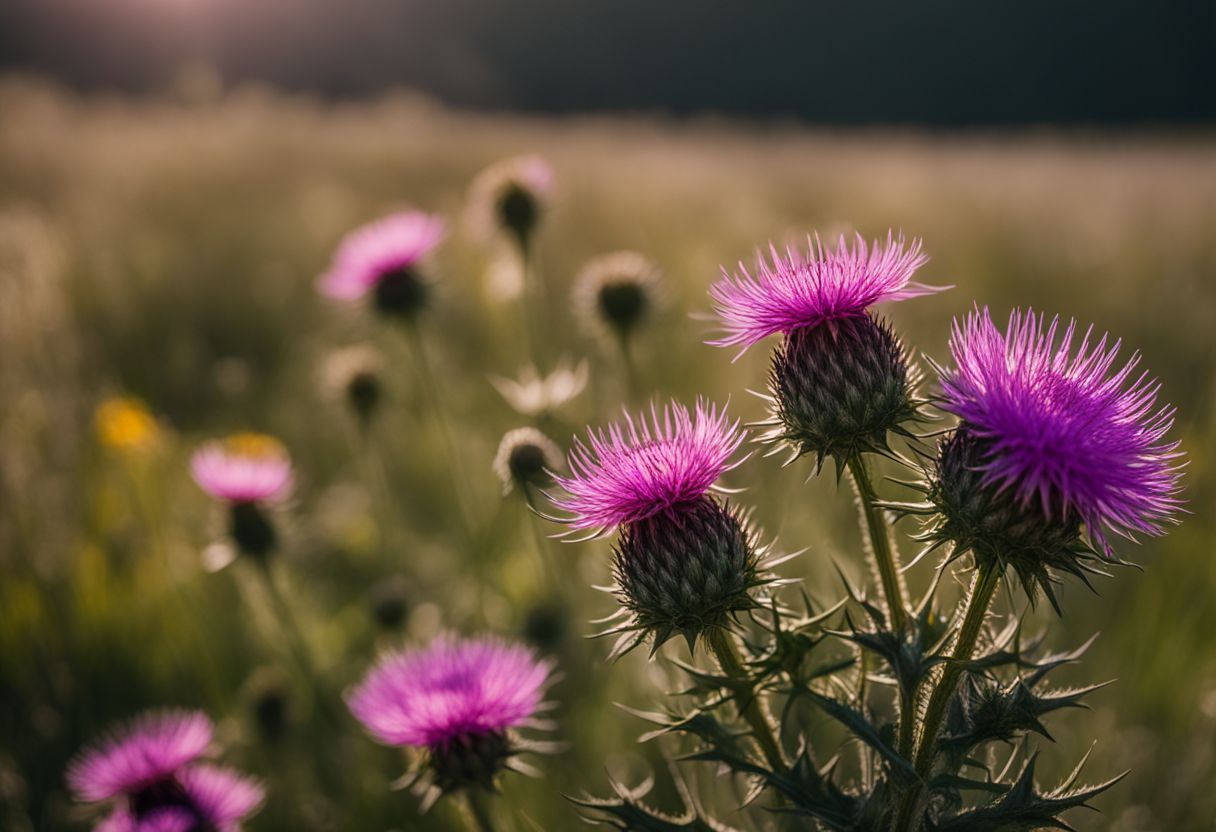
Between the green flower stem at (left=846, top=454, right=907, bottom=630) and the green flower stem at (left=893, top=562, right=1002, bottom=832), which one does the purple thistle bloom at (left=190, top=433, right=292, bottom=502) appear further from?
the green flower stem at (left=893, top=562, right=1002, bottom=832)

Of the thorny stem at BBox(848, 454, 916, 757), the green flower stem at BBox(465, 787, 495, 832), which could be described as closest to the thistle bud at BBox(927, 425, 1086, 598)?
the thorny stem at BBox(848, 454, 916, 757)

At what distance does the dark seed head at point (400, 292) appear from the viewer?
3.38 meters

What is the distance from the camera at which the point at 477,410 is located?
5.23 metres

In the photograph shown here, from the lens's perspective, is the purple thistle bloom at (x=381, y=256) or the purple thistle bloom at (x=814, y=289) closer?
the purple thistle bloom at (x=814, y=289)

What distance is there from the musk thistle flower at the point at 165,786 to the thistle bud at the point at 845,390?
1.65m

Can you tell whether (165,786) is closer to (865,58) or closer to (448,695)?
(448,695)

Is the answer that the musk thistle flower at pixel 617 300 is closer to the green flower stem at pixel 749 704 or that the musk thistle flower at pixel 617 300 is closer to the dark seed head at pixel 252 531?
the dark seed head at pixel 252 531

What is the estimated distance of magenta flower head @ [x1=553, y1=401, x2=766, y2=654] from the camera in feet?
4.89

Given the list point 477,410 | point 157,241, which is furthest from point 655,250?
point 157,241

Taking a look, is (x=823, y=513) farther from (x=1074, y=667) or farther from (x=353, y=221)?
(x=353, y=221)

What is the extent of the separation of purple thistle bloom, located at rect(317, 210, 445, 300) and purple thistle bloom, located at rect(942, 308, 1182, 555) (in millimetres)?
2340

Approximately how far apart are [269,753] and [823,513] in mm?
2156

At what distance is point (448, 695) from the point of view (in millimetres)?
1829

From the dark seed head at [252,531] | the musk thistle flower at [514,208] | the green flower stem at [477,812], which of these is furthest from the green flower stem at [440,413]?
the green flower stem at [477,812]
